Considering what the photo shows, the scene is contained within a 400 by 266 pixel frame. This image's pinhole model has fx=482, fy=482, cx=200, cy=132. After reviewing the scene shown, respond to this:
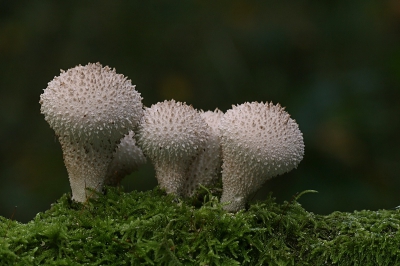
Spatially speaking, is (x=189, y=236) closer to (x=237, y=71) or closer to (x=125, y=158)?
(x=125, y=158)

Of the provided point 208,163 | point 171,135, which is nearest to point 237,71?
point 208,163

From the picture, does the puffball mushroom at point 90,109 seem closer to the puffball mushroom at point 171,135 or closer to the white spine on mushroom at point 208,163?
the puffball mushroom at point 171,135

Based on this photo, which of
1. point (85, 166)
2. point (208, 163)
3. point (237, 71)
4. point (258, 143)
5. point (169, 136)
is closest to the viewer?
point (258, 143)

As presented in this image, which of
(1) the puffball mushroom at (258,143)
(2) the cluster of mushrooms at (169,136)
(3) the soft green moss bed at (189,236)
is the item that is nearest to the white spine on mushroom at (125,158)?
(2) the cluster of mushrooms at (169,136)

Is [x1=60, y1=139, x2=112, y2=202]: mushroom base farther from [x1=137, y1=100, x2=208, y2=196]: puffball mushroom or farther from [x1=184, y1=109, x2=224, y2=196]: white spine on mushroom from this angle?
[x1=184, y1=109, x2=224, y2=196]: white spine on mushroom

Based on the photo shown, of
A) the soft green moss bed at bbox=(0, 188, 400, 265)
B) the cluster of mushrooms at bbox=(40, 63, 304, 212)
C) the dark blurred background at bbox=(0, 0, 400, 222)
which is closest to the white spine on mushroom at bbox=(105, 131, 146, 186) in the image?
the cluster of mushrooms at bbox=(40, 63, 304, 212)
